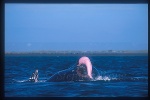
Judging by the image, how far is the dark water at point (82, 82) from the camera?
2.25 metres

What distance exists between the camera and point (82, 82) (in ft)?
7.41

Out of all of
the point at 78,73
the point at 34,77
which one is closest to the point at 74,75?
the point at 78,73

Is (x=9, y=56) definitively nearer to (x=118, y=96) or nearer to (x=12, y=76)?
(x=12, y=76)

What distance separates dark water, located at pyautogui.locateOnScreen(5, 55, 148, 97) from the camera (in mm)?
2250

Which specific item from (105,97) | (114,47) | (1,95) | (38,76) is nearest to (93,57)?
(114,47)

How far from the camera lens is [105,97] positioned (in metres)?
2.27

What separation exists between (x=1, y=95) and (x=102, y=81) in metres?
0.98

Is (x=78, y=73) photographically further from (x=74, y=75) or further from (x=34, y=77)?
(x=34, y=77)

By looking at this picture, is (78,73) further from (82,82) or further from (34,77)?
(34,77)

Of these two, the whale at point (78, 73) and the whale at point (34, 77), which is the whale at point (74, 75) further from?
the whale at point (34, 77)

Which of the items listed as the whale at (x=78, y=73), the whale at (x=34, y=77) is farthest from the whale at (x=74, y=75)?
the whale at (x=34, y=77)

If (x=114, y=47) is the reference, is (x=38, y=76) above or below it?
below

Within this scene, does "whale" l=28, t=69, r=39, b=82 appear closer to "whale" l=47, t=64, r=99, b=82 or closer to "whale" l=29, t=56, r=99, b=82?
"whale" l=29, t=56, r=99, b=82

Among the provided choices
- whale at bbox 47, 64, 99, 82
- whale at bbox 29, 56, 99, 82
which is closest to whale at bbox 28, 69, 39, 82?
whale at bbox 29, 56, 99, 82
